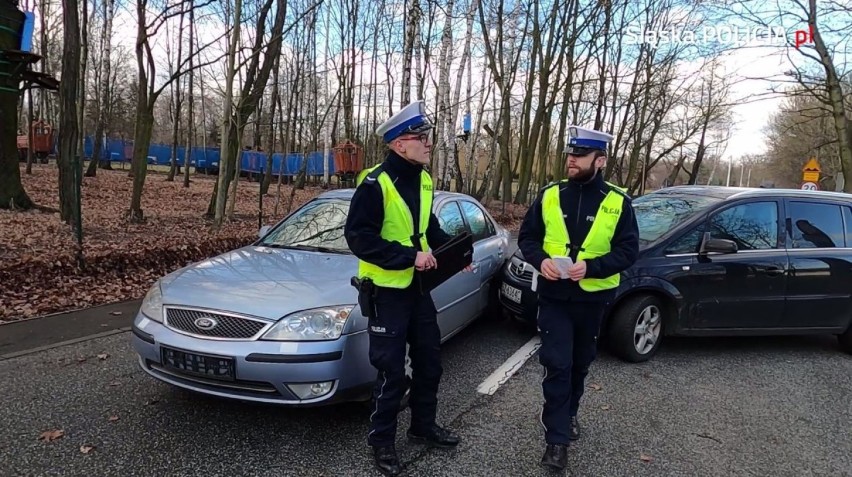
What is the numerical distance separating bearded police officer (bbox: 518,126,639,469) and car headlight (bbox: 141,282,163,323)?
2349mm

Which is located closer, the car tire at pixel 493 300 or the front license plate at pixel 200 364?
the front license plate at pixel 200 364

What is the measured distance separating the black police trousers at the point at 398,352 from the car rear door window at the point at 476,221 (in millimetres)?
2364

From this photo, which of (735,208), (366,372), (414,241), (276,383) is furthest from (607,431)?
(735,208)

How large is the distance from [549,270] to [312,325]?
142cm

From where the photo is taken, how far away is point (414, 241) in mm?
2908

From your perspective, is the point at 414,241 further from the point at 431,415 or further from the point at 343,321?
the point at 431,415

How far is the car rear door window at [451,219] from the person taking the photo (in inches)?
188

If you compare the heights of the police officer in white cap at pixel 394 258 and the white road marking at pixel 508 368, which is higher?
the police officer in white cap at pixel 394 258

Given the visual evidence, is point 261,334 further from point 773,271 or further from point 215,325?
point 773,271

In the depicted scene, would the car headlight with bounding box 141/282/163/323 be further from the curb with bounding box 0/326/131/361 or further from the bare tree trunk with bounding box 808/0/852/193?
the bare tree trunk with bounding box 808/0/852/193

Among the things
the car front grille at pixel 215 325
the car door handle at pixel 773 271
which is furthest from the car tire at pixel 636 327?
the car front grille at pixel 215 325

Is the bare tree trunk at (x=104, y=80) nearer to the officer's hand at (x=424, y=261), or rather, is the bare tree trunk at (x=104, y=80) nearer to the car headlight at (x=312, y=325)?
the car headlight at (x=312, y=325)

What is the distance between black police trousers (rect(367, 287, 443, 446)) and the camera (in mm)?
2805

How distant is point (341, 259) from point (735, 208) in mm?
3842
